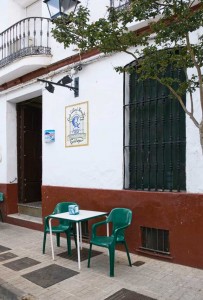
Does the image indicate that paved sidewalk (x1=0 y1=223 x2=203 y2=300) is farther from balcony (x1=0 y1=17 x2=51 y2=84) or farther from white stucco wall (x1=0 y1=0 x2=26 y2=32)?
white stucco wall (x1=0 y1=0 x2=26 y2=32)

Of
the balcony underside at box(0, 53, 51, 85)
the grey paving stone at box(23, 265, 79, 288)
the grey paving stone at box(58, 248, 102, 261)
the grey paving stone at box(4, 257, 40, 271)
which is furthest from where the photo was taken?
the balcony underside at box(0, 53, 51, 85)

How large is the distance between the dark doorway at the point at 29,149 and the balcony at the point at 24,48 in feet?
3.87

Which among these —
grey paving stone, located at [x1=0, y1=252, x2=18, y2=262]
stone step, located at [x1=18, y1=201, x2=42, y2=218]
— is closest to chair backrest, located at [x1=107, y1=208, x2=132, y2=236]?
grey paving stone, located at [x1=0, y1=252, x2=18, y2=262]

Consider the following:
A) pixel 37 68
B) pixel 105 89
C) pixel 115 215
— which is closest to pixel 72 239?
pixel 115 215

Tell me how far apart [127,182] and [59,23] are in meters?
3.27

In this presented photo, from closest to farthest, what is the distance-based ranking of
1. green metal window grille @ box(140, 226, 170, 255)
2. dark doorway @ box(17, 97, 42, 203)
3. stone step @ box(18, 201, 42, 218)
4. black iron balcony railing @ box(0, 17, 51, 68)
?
1. green metal window grille @ box(140, 226, 170, 255)
2. black iron balcony railing @ box(0, 17, 51, 68)
3. stone step @ box(18, 201, 42, 218)
4. dark doorway @ box(17, 97, 42, 203)

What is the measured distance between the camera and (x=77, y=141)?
6766 mm

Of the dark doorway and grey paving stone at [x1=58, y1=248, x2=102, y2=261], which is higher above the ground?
the dark doorway

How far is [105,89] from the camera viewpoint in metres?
6.21

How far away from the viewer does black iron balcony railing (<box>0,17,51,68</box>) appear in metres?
7.61

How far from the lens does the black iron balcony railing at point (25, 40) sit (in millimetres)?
7605

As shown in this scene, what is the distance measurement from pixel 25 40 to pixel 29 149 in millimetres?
3190

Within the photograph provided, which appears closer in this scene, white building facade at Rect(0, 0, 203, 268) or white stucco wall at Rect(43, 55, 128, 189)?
white building facade at Rect(0, 0, 203, 268)

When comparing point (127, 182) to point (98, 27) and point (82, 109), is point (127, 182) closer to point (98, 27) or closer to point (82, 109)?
point (82, 109)
